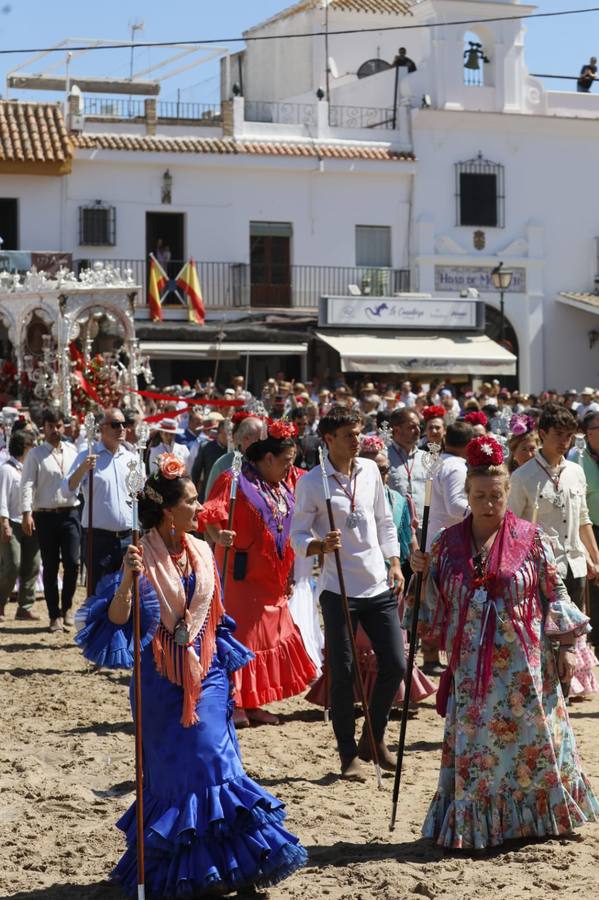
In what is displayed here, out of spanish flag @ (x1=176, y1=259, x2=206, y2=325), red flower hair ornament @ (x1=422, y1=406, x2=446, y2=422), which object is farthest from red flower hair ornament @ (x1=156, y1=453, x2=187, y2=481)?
spanish flag @ (x1=176, y1=259, x2=206, y2=325)

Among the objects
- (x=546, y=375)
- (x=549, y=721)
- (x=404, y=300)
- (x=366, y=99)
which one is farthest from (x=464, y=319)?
(x=549, y=721)

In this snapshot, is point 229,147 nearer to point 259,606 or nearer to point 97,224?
point 97,224

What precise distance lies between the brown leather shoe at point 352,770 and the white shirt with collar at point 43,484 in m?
5.78

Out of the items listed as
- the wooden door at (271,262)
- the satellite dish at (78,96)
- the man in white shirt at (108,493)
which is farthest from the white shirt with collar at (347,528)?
the wooden door at (271,262)

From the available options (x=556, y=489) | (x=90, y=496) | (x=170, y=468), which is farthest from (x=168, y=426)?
(x=170, y=468)

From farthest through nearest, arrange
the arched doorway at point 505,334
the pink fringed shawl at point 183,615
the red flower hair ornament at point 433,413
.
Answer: the arched doorway at point 505,334 → the red flower hair ornament at point 433,413 → the pink fringed shawl at point 183,615

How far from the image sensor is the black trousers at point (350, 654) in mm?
7797

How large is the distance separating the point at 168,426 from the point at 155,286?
16640mm

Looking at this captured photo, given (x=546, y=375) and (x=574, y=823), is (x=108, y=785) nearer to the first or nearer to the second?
(x=574, y=823)

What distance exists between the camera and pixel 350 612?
7.82m

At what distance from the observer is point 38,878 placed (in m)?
6.24

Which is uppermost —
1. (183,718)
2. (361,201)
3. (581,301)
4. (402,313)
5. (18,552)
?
(361,201)

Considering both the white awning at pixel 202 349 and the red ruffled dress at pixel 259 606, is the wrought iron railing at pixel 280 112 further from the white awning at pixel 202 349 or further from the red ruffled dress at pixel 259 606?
the red ruffled dress at pixel 259 606

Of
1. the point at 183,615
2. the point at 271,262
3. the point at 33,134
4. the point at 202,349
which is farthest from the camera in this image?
the point at 271,262
